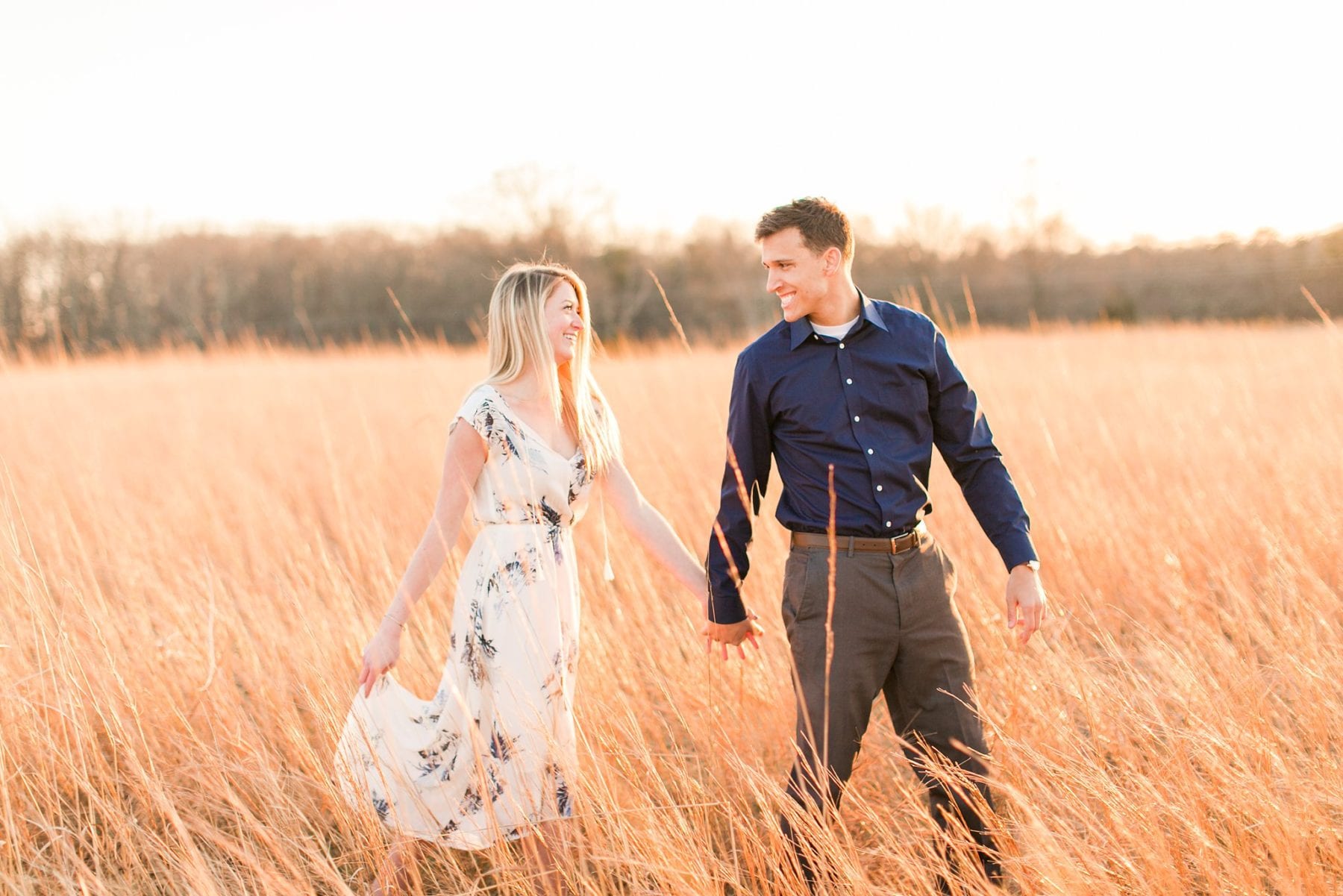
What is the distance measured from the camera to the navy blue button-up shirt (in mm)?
1970

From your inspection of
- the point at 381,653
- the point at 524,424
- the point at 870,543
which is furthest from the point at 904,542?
the point at 381,653

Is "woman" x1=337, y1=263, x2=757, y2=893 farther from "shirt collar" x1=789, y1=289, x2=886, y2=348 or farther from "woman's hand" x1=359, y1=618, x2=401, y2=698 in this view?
"shirt collar" x1=789, y1=289, x2=886, y2=348

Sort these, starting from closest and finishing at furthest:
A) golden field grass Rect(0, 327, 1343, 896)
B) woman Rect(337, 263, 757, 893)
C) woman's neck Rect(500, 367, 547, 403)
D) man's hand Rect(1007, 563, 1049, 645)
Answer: golden field grass Rect(0, 327, 1343, 896) < man's hand Rect(1007, 563, 1049, 645) < woman Rect(337, 263, 757, 893) < woman's neck Rect(500, 367, 547, 403)

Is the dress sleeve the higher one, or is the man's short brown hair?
the man's short brown hair

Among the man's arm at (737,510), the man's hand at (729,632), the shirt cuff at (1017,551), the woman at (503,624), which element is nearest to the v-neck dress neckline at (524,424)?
the woman at (503,624)

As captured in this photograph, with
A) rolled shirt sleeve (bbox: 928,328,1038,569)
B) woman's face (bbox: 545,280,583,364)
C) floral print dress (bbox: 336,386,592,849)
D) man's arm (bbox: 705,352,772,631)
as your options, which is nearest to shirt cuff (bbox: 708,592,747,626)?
man's arm (bbox: 705,352,772,631)

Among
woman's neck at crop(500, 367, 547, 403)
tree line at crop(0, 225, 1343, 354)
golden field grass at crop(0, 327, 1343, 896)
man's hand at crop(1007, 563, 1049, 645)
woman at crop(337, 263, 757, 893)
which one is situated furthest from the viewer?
tree line at crop(0, 225, 1343, 354)

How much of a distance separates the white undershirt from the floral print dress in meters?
0.69

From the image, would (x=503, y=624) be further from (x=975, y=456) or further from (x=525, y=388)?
(x=975, y=456)

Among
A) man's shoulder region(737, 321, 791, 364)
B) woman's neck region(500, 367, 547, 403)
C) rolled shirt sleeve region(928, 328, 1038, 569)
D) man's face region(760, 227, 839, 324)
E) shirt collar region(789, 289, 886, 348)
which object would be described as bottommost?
rolled shirt sleeve region(928, 328, 1038, 569)

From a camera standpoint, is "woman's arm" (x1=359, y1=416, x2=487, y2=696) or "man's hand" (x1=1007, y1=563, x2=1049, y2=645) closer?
"man's hand" (x1=1007, y1=563, x2=1049, y2=645)

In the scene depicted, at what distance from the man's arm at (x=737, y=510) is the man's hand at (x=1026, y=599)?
61 cm

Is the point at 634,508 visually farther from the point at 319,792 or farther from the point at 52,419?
the point at 52,419

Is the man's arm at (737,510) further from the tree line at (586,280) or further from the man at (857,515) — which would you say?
the tree line at (586,280)
